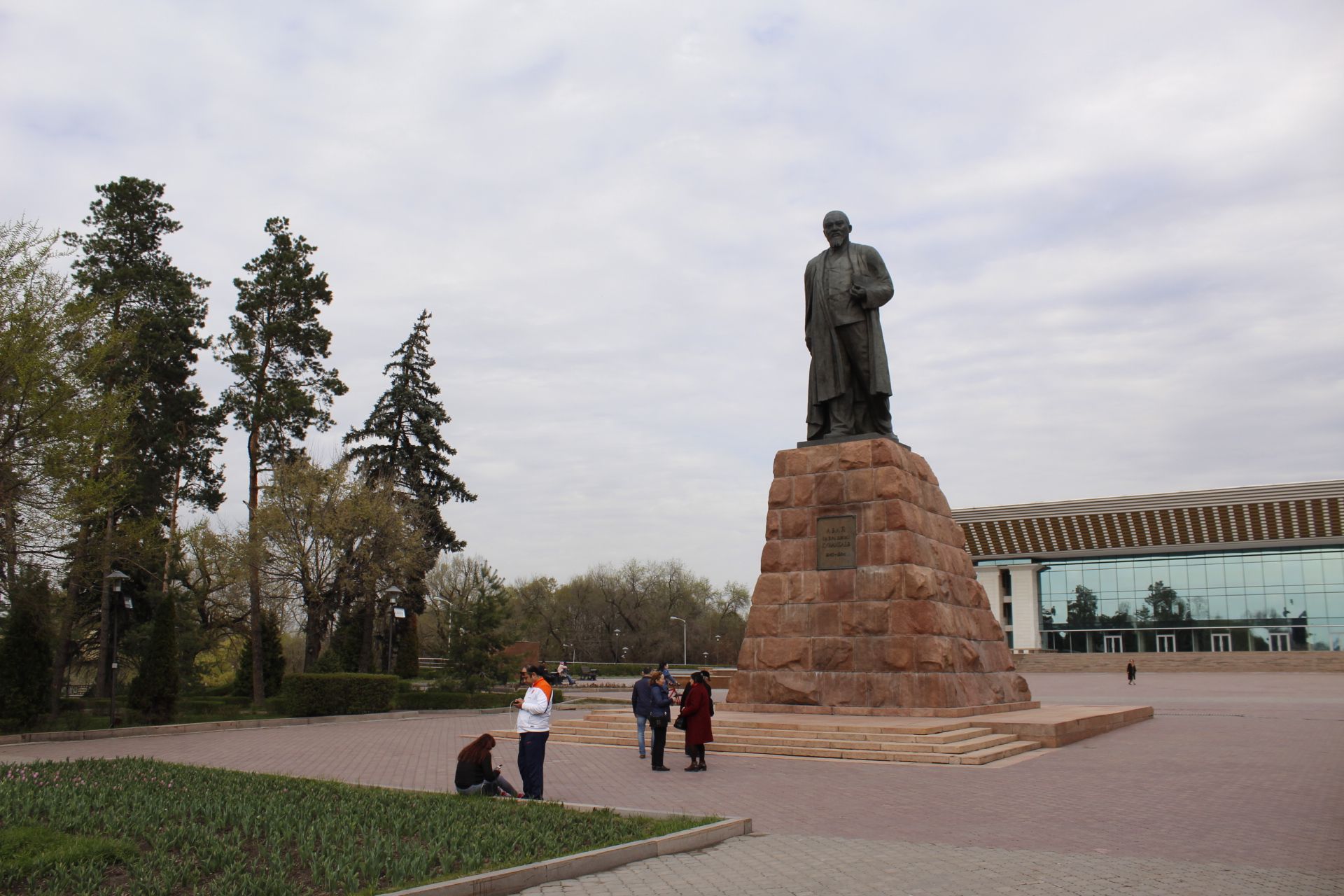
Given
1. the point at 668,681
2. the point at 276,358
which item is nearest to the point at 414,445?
the point at 276,358

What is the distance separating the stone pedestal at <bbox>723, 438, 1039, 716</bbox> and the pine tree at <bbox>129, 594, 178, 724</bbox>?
513 inches

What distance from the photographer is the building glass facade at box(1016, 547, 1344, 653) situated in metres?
58.7

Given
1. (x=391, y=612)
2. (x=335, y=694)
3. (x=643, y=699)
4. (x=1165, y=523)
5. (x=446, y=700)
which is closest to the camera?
(x=643, y=699)

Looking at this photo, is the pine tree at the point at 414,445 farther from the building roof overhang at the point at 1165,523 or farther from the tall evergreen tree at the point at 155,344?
the building roof overhang at the point at 1165,523

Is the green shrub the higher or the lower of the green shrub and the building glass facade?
the lower

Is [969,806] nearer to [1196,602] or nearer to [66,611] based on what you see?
[66,611]

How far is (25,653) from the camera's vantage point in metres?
19.3

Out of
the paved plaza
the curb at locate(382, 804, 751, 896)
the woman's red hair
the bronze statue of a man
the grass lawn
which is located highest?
the bronze statue of a man

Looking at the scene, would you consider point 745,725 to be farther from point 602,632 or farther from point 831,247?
point 602,632

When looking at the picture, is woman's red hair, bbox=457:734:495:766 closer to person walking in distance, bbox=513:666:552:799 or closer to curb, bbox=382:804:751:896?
person walking in distance, bbox=513:666:552:799

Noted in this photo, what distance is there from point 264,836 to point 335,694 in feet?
60.0

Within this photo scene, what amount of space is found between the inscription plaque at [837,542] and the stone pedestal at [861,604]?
2cm

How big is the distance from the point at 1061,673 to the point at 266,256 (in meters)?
48.4

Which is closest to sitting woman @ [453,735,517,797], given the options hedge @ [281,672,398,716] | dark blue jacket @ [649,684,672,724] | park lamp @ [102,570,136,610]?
dark blue jacket @ [649,684,672,724]
